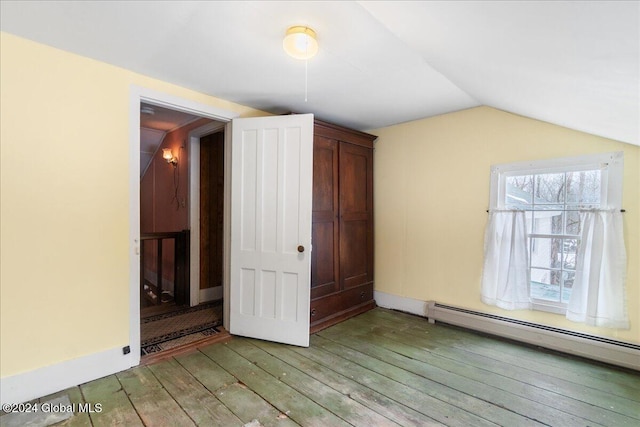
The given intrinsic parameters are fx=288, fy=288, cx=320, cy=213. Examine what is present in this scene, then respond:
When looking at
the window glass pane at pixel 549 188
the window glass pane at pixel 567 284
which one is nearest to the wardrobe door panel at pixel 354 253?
the window glass pane at pixel 549 188

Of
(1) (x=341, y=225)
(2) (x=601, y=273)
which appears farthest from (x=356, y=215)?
(2) (x=601, y=273)

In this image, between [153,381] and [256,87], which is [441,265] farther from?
[153,381]

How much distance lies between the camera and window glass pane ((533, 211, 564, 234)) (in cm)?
258

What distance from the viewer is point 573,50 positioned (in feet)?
4.12

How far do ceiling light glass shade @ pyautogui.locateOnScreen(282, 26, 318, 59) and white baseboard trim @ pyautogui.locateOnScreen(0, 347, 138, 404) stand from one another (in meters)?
2.46

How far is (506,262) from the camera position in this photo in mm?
2768

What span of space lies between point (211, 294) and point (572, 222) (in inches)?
160

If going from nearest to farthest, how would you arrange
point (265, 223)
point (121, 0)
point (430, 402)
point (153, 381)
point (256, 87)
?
point (121, 0) → point (430, 402) → point (153, 381) → point (256, 87) → point (265, 223)

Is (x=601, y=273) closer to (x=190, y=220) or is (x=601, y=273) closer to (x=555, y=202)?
(x=555, y=202)

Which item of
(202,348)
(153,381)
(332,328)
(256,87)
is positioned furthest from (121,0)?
(332,328)

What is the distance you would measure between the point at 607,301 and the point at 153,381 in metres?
3.48

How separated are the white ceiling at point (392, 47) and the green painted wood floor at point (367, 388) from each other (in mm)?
1788

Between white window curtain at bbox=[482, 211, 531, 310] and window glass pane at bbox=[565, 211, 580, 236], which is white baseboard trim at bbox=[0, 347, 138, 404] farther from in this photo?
window glass pane at bbox=[565, 211, 580, 236]

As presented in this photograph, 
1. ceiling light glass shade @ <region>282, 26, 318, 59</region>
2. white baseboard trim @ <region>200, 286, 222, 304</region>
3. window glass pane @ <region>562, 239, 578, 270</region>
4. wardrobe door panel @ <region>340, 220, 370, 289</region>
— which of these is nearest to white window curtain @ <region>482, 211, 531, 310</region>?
window glass pane @ <region>562, 239, 578, 270</region>
